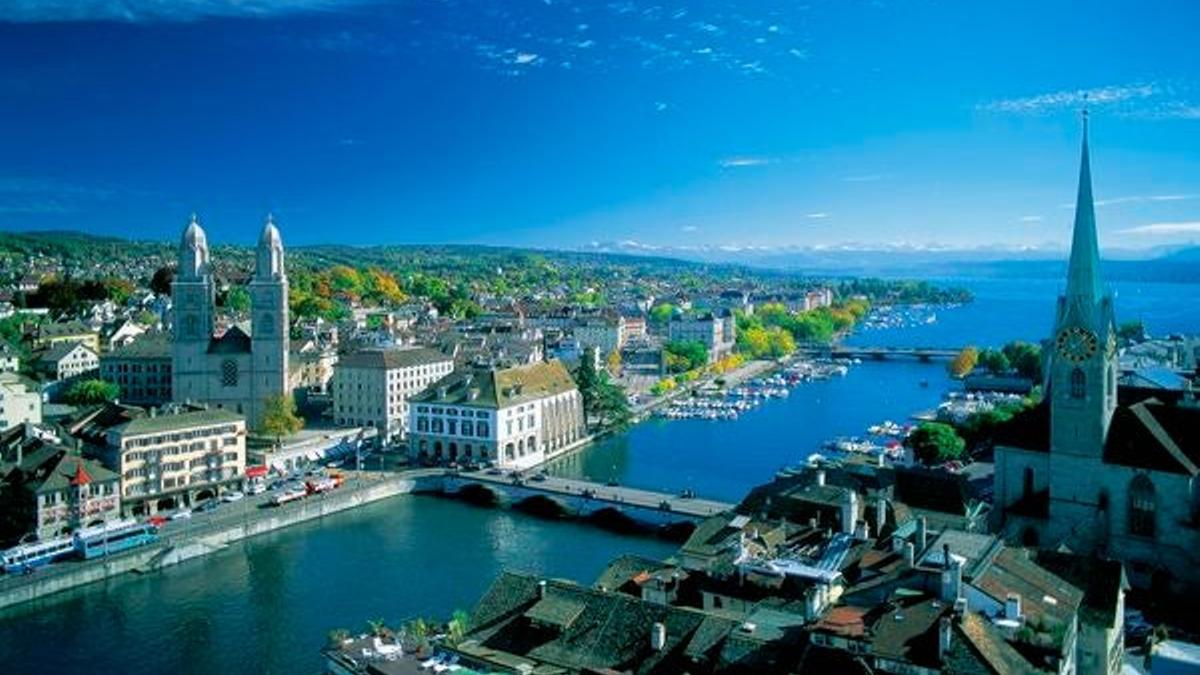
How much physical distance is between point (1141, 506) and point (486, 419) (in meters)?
31.1

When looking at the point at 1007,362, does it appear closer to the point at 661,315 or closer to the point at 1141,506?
the point at 661,315

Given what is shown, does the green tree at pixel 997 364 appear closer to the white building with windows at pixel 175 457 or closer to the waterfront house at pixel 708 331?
the waterfront house at pixel 708 331

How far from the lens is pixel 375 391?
59750 mm

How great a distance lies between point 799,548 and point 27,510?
2619cm

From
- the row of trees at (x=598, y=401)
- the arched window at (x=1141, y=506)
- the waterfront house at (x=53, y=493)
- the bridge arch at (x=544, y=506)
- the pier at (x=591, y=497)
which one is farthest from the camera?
the row of trees at (x=598, y=401)

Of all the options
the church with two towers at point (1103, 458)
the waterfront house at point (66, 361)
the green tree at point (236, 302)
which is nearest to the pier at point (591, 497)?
the church with two towers at point (1103, 458)

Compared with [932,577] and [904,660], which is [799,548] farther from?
[904,660]

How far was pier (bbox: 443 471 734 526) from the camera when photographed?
42.4 m

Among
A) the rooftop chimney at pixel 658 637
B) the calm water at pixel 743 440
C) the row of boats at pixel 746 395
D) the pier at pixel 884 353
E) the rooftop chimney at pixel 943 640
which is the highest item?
the rooftop chimney at pixel 943 640

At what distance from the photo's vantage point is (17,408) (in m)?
50.9

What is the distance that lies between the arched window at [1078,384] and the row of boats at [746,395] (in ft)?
141

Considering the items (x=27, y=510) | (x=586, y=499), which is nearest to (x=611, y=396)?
(x=586, y=499)

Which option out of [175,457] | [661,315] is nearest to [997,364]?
[661,315]

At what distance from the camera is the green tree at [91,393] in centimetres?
5941
